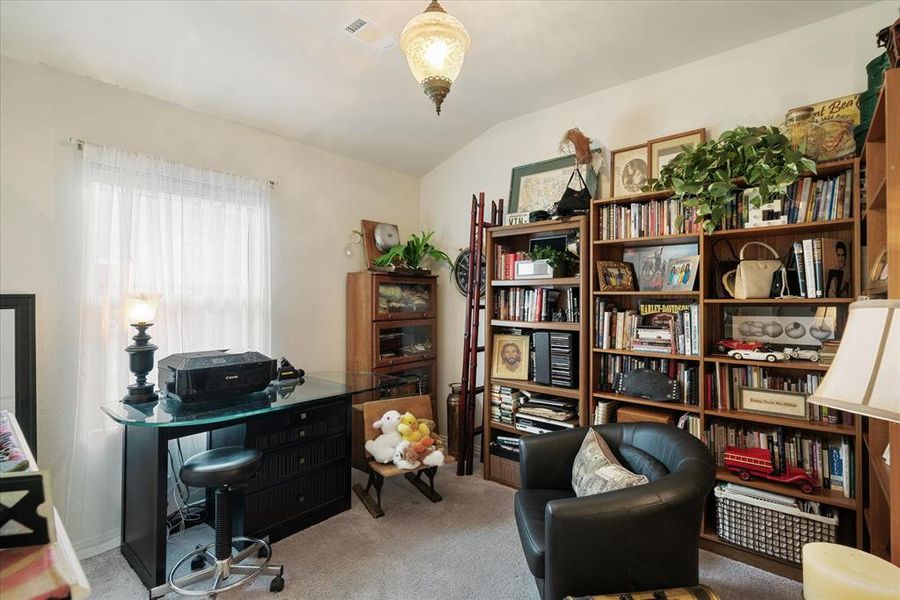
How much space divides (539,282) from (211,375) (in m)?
2.07

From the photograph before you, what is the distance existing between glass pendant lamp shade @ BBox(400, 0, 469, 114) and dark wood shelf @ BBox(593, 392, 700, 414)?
2.00m

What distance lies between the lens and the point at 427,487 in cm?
290

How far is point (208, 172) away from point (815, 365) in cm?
355

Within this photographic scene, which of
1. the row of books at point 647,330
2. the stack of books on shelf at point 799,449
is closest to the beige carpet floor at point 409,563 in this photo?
the stack of books on shelf at point 799,449

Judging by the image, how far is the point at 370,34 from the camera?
2.35m

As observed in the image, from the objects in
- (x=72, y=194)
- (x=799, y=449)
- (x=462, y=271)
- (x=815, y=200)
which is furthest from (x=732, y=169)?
(x=72, y=194)

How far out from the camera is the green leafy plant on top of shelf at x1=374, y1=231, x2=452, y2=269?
3.58m

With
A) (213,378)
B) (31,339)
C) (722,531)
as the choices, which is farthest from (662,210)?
(31,339)

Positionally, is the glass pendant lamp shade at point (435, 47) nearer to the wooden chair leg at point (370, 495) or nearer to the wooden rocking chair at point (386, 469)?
the wooden rocking chair at point (386, 469)

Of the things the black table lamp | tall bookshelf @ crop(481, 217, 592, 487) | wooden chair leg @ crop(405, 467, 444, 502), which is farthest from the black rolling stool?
tall bookshelf @ crop(481, 217, 592, 487)

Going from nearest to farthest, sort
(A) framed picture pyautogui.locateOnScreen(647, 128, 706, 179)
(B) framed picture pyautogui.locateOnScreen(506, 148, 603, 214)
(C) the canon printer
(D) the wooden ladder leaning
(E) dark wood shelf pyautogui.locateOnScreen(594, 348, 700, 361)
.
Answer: (C) the canon printer → (E) dark wood shelf pyautogui.locateOnScreen(594, 348, 700, 361) → (A) framed picture pyautogui.locateOnScreen(647, 128, 706, 179) → (B) framed picture pyautogui.locateOnScreen(506, 148, 603, 214) → (D) the wooden ladder leaning

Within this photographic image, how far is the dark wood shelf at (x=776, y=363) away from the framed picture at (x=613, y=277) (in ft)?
2.16

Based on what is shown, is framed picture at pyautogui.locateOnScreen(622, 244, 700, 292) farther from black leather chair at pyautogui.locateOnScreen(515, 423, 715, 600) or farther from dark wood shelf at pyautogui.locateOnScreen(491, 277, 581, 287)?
black leather chair at pyautogui.locateOnScreen(515, 423, 715, 600)

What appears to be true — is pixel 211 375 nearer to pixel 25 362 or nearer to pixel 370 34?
pixel 25 362
